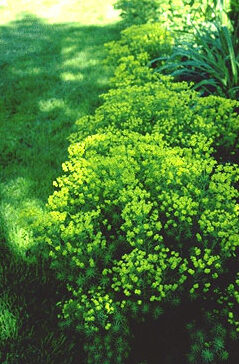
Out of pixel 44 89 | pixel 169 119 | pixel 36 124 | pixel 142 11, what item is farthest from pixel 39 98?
pixel 142 11

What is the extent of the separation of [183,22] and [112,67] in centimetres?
124

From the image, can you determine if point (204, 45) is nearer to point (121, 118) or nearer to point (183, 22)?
point (183, 22)

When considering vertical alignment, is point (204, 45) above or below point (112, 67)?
above

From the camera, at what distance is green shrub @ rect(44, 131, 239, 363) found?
2.23 metres

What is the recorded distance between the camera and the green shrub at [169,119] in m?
3.33

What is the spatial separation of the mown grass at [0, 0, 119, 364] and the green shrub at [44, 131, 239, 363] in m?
0.28

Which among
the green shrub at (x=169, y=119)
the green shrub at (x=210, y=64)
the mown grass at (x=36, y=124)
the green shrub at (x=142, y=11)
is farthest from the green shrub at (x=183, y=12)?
the green shrub at (x=169, y=119)

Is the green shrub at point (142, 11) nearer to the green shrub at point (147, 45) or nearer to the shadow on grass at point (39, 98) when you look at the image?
the shadow on grass at point (39, 98)

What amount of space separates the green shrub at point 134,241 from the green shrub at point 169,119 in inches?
20.9

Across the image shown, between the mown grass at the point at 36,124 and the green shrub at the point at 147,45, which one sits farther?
the green shrub at the point at 147,45

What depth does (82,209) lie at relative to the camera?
263 cm

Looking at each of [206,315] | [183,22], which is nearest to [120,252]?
[206,315]

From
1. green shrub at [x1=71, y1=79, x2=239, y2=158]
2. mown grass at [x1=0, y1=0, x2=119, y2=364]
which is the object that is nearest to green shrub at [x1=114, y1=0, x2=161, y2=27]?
mown grass at [x1=0, y1=0, x2=119, y2=364]

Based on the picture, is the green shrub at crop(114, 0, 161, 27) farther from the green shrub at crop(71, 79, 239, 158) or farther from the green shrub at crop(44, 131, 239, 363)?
the green shrub at crop(44, 131, 239, 363)
